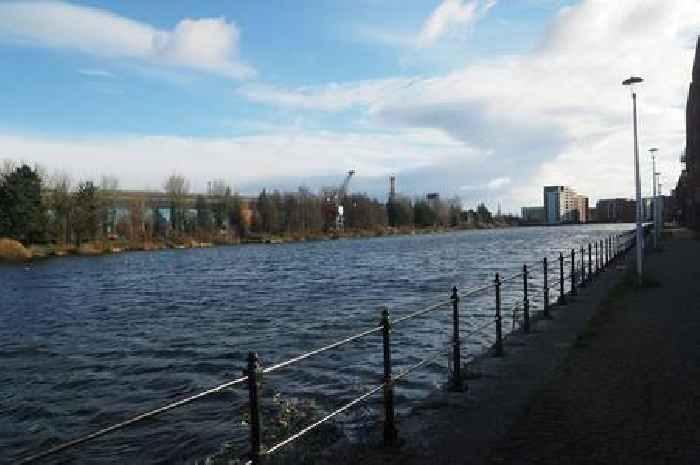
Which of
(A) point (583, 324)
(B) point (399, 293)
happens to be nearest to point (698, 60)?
(B) point (399, 293)

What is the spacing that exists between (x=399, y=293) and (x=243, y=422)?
58.9 feet

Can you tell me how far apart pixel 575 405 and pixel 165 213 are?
128 m

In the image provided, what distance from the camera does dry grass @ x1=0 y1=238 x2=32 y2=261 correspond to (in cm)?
7219

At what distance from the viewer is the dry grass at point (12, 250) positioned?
237ft

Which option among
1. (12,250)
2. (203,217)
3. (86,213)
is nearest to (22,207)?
(12,250)

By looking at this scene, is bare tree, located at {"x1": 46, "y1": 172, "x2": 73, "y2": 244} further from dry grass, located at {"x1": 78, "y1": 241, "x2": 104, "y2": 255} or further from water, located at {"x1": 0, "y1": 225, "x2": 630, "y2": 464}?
water, located at {"x1": 0, "y1": 225, "x2": 630, "y2": 464}

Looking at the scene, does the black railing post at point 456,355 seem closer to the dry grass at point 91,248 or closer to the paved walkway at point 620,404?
the paved walkway at point 620,404

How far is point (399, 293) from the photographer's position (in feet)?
90.9

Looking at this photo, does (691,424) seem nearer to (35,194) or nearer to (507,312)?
(507,312)

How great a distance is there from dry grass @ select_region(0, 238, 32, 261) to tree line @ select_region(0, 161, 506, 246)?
4668 mm

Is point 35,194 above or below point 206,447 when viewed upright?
above

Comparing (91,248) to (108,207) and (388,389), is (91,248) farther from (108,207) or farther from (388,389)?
(388,389)

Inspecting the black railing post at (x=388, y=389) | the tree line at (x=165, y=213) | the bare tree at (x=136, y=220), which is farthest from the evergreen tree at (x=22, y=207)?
the black railing post at (x=388, y=389)

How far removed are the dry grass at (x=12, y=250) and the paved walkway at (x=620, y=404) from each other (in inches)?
2839
